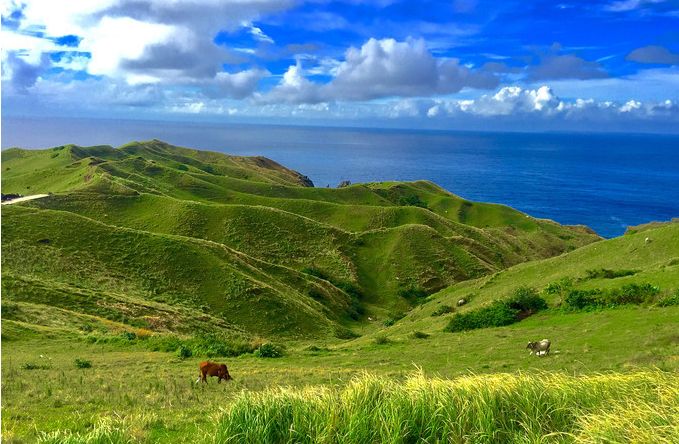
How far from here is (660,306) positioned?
26.0 m

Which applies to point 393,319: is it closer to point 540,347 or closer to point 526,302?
point 526,302

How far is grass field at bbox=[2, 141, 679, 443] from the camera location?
818 centimetres

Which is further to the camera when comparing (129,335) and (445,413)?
(129,335)

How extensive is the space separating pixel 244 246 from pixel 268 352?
45067mm

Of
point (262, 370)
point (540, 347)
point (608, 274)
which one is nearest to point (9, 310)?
point (262, 370)

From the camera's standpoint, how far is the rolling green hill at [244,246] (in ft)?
157

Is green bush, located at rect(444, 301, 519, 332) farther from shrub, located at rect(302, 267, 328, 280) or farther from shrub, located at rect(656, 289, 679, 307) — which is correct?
shrub, located at rect(302, 267, 328, 280)

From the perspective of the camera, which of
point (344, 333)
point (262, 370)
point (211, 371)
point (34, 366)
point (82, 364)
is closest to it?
point (211, 371)

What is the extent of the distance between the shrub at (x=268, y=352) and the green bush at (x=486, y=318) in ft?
38.5

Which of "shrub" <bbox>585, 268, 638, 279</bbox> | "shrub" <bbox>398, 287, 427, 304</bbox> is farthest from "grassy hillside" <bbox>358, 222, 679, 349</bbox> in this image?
"shrub" <bbox>398, 287, 427, 304</bbox>

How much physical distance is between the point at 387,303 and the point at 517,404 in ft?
185

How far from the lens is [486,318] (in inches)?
1252

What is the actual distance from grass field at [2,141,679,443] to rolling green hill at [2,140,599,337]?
318mm

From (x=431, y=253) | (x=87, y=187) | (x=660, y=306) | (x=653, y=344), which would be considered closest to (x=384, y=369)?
(x=653, y=344)
